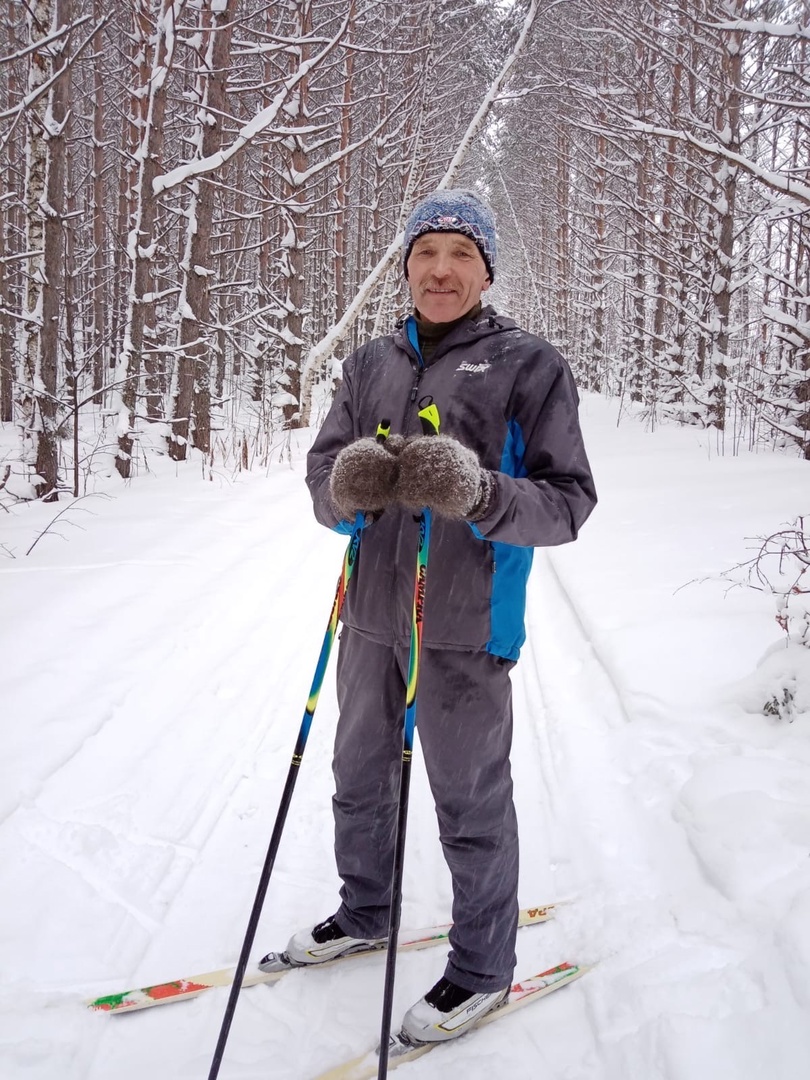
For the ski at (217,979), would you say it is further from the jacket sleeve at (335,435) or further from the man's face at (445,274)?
the man's face at (445,274)

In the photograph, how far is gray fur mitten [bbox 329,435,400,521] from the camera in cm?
161

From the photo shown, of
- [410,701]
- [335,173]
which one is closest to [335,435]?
[410,701]

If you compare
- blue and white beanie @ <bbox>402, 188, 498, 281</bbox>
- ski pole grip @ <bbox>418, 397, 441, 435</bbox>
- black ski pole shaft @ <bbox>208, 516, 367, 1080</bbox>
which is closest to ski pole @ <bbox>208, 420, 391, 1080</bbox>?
black ski pole shaft @ <bbox>208, 516, 367, 1080</bbox>

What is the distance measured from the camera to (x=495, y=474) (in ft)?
5.17

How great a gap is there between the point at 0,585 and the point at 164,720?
2.13m

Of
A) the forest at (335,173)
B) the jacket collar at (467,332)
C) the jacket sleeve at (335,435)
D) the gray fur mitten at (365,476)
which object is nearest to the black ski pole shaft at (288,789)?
the gray fur mitten at (365,476)

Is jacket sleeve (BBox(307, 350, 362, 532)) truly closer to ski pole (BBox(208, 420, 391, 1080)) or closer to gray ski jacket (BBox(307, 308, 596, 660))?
gray ski jacket (BBox(307, 308, 596, 660))

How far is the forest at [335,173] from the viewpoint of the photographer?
7.62 meters

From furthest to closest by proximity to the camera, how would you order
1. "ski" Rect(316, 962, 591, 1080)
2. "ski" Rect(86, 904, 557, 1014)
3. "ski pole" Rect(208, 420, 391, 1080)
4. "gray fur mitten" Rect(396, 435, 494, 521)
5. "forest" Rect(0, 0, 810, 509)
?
"forest" Rect(0, 0, 810, 509) → "ski" Rect(86, 904, 557, 1014) → "ski" Rect(316, 962, 591, 1080) → "ski pole" Rect(208, 420, 391, 1080) → "gray fur mitten" Rect(396, 435, 494, 521)

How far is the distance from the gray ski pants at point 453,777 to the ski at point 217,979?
0.95ft

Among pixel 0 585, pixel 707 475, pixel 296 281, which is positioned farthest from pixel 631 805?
pixel 296 281

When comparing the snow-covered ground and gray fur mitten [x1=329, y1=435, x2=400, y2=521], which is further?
the snow-covered ground

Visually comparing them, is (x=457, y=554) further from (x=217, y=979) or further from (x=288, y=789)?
(x=217, y=979)

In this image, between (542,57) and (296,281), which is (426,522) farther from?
(542,57)
